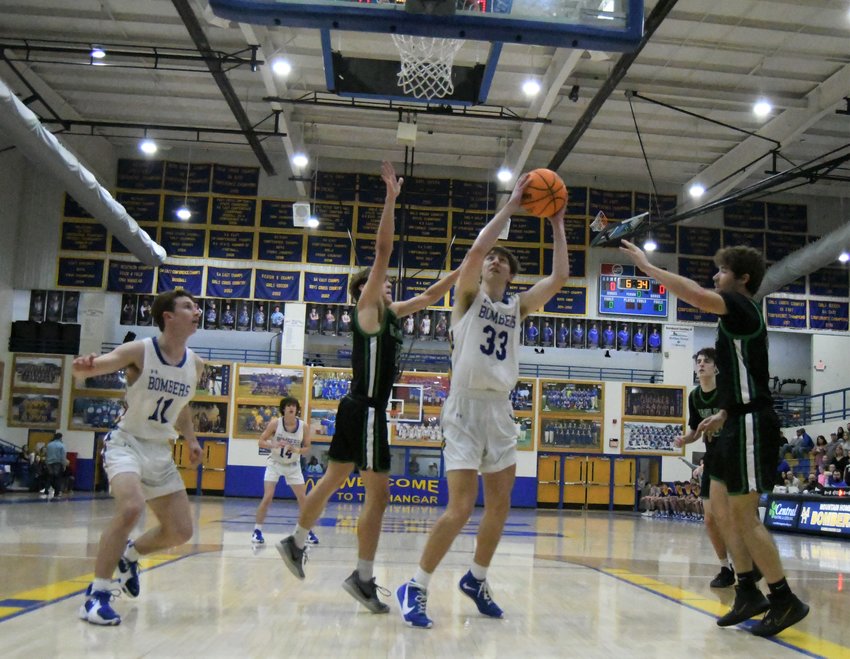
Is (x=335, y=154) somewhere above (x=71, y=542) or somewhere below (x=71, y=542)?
above

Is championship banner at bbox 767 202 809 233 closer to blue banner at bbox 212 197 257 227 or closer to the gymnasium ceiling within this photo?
the gymnasium ceiling

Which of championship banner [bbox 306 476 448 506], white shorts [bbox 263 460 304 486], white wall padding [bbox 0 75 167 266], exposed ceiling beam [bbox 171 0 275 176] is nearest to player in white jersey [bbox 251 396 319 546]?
white shorts [bbox 263 460 304 486]

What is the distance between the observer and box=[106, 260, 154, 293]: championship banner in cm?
2414

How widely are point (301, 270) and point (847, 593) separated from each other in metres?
19.7

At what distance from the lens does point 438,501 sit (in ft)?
74.3

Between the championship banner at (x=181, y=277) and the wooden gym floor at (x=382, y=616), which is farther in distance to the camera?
the championship banner at (x=181, y=277)

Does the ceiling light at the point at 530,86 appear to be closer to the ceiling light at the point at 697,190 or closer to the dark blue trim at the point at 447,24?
the ceiling light at the point at 697,190

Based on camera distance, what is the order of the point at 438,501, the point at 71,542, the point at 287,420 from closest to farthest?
the point at 71,542 < the point at 287,420 < the point at 438,501

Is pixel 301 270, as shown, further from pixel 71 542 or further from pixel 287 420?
pixel 71 542

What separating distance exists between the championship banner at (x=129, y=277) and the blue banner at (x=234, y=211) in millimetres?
2458

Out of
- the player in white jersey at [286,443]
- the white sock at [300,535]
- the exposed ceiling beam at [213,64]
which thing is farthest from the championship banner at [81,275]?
the white sock at [300,535]

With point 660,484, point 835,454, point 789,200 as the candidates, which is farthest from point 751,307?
point 789,200

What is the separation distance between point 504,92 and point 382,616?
1669 centimetres

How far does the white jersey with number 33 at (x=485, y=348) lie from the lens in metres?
4.71
